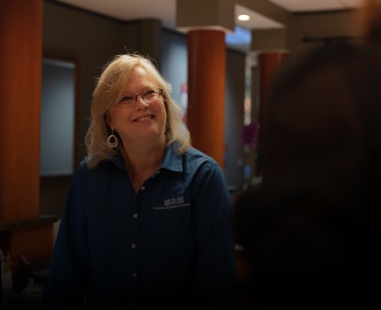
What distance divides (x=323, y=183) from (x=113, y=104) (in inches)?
62.6

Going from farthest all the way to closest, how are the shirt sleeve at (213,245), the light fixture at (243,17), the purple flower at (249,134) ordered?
1. the light fixture at (243,17)
2. the purple flower at (249,134)
3. the shirt sleeve at (213,245)

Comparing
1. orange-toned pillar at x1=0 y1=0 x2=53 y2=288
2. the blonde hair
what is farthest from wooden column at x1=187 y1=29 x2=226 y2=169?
the blonde hair

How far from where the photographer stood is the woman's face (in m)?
2.12

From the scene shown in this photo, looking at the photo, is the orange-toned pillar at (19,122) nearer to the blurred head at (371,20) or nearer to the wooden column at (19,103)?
the wooden column at (19,103)

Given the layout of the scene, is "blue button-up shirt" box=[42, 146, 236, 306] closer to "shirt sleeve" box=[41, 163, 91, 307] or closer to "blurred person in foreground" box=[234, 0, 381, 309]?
"shirt sleeve" box=[41, 163, 91, 307]

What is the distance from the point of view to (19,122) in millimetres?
4305

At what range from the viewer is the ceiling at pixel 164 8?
734cm

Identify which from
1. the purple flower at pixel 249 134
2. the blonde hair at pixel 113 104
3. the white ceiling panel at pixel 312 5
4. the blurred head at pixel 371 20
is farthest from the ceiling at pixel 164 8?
the blurred head at pixel 371 20

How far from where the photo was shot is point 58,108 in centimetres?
754

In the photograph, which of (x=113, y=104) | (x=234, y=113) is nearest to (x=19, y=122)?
(x=113, y=104)

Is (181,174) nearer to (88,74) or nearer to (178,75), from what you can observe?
(88,74)

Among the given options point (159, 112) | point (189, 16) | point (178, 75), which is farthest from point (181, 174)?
point (178, 75)

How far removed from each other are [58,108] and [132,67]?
560 cm

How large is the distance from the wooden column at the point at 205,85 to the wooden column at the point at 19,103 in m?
2.42
